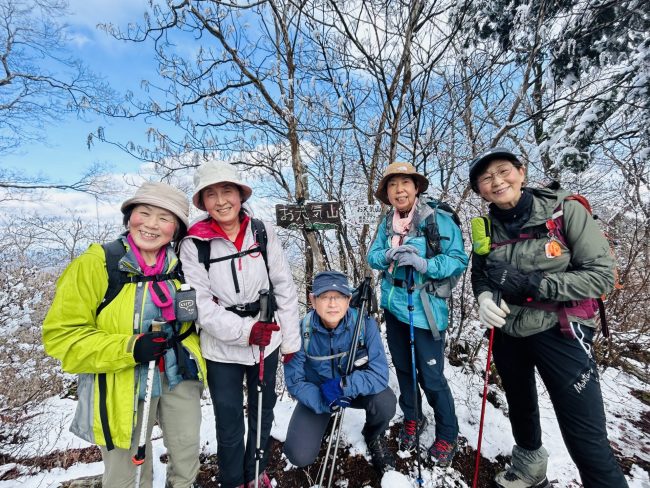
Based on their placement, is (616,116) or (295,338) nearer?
(295,338)

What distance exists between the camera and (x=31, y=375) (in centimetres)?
1167

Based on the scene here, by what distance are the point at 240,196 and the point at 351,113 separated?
2740mm

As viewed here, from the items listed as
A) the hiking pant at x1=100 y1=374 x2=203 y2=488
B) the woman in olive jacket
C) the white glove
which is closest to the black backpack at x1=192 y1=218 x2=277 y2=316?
the hiking pant at x1=100 y1=374 x2=203 y2=488

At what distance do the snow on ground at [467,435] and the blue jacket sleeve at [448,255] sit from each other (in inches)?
70.1

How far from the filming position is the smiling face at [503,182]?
78.0 inches

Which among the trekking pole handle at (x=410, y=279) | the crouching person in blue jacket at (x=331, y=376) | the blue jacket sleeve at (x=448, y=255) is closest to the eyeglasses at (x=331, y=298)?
the crouching person in blue jacket at (x=331, y=376)

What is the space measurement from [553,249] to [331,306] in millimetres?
1661

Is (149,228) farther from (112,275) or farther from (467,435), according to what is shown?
(467,435)

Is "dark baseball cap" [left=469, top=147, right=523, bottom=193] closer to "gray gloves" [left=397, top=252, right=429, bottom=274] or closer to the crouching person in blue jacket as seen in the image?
"gray gloves" [left=397, top=252, right=429, bottom=274]

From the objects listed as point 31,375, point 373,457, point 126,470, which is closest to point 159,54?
point 126,470

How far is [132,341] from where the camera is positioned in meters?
1.70

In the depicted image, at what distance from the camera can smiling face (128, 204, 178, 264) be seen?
1.92 metres

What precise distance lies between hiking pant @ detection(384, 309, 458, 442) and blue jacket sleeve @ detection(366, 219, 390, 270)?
481 millimetres

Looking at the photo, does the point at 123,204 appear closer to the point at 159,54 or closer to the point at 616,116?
the point at 159,54
